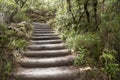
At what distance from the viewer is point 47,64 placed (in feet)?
18.3

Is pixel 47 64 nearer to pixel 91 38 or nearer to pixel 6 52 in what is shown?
pixel 6 52

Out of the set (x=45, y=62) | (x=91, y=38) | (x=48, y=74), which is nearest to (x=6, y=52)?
(x=45, y=62)

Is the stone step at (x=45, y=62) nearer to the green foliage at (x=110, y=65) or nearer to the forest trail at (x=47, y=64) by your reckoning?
the forest trail at (x=47, y=64)

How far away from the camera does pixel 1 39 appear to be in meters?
5.03

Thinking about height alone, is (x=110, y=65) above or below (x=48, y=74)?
above

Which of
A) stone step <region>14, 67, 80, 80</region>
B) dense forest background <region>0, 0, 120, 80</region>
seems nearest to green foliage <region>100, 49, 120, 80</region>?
dense forest background <region>0, 0, 120, 80</region>

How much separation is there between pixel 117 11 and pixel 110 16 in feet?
1.02

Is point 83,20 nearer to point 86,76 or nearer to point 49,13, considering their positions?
point 86,76

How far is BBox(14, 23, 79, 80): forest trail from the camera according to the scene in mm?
4840

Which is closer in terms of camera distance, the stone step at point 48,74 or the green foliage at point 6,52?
the green foliage at point 6,52

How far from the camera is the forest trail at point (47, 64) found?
15.9 ft

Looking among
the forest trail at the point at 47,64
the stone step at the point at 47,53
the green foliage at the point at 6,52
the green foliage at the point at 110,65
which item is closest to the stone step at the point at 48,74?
the forest trail at the point at 47,64

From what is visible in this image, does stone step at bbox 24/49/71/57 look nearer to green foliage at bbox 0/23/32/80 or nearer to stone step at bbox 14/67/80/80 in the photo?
green foliage at bbox 0/23/32/80

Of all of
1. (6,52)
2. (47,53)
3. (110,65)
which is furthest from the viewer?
(47,53)
